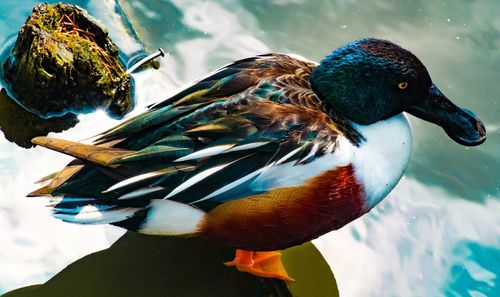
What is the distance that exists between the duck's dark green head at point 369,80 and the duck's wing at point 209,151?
0.34ft

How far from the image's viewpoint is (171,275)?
8.50ft

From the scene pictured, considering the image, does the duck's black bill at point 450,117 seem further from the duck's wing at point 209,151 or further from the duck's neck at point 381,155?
the duck's wing at point 209,151

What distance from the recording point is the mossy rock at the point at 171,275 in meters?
2.54

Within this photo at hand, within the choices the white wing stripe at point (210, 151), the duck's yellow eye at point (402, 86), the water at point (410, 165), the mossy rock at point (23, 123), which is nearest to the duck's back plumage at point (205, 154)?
the white wing stripe at point (210, 151)

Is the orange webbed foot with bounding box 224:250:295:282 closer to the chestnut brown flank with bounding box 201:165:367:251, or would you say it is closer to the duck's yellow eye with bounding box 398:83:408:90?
the chestnut brown flank with bounding box 201:165:367:251

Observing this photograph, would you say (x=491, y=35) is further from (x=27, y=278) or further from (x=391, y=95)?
(x=27, y=278)

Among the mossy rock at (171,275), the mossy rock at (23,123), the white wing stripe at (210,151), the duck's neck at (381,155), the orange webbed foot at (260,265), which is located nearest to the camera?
the white wing stripe at (210,151)

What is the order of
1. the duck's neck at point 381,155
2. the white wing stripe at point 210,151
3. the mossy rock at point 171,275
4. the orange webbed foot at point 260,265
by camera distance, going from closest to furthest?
the white wing stripe at point 210,151
the duck's neck at point 381,155
the mossy rock at point 171,275
the orange webbed foot at point 260,265

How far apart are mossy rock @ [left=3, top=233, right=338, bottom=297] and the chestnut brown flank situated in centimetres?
25

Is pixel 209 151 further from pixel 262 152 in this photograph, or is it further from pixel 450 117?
pixel 450 117

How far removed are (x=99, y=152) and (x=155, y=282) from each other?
1.77 feet

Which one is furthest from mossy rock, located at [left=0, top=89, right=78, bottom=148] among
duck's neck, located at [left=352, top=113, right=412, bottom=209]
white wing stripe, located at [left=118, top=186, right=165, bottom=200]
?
duck's neck, located at [left=352, top=113, right=412, bottom=209]

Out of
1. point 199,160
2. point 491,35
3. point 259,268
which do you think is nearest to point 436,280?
point 259,268

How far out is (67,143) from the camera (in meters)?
2.35
